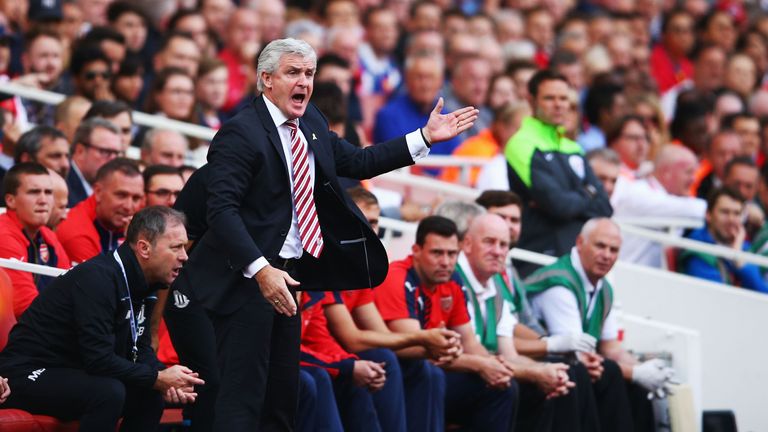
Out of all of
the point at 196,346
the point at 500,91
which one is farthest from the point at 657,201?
the point at 196,346

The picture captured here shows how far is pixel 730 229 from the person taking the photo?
36.9 feet

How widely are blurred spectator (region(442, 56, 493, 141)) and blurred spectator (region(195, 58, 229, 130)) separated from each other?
2.30 meters

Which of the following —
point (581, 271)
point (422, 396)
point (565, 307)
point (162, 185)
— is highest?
point (162, 185)

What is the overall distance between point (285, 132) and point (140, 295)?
4.22ft

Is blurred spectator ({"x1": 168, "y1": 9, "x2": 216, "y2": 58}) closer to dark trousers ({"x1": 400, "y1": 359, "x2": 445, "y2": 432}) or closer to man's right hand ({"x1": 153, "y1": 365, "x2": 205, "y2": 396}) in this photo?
dark trousers ({"x1": 400, "y1": 359, "x2": 445, "y2": 432})

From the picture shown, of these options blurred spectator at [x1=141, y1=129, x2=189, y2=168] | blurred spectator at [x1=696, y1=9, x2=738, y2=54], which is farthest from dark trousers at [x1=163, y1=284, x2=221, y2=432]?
blurred spectator at [x1=696, y1=9, x2=738, y2=54]

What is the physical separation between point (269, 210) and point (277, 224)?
7 cm

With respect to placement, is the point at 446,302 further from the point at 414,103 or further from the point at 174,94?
the point at 414,103

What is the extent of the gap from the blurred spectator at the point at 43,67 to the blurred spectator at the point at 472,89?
3.64 meters

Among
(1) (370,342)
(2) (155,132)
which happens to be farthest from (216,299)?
(2) (155,132)

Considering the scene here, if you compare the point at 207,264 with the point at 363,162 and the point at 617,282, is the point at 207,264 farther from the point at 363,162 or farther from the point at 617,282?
the point at 617,282

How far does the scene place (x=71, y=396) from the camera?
6.64 meters

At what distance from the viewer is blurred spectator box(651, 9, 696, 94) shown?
16.8 m

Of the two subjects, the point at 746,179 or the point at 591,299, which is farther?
the point at 746,179
